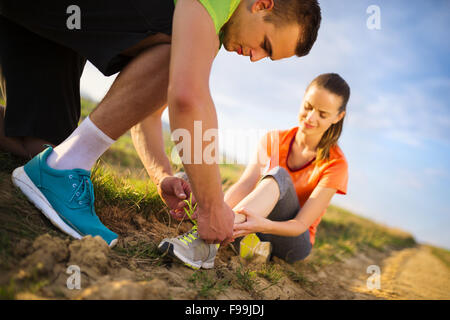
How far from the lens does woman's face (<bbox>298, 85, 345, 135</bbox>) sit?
2643 mm

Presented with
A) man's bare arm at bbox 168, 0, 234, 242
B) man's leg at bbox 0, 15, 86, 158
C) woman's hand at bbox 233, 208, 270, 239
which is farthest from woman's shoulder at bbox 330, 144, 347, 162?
man's leg at bbox 0, 15, 86, 158

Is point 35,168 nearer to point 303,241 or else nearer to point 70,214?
point 70,214

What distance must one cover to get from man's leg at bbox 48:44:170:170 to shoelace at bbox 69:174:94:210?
0.28ft

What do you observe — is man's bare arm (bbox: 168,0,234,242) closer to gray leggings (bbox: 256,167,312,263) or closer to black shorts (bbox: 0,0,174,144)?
black shorts (bbox: 0,0,174,144)

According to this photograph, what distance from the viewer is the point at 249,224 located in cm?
192

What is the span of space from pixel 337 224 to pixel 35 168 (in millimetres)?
7393

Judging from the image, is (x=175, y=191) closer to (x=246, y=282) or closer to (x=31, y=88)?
(x=246, y=282)

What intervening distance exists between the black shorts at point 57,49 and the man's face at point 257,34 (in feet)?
1.09

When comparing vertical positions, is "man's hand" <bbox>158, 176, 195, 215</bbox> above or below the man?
below

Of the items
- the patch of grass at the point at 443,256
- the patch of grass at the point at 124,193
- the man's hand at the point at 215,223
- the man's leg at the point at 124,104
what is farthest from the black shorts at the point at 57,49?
the patch of grass at the point at 443,256

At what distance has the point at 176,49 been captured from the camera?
4.08 ft

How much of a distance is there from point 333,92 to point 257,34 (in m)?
1.34

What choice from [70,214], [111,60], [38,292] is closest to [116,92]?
[111,60]

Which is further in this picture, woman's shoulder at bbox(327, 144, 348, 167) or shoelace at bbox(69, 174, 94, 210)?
woman's shoulder at bbox(327, 144, 348, 167)
